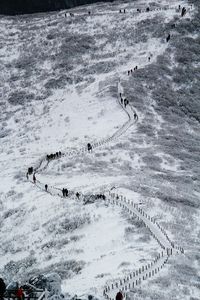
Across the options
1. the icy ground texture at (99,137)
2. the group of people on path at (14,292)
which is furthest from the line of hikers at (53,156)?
the group of people on path at (14,292)

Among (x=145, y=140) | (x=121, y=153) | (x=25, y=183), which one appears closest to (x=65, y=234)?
(x=25, y=183)

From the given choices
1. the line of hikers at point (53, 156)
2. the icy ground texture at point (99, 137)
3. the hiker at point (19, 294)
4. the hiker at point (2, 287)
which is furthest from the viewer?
the line of hikers at point (53, 156)

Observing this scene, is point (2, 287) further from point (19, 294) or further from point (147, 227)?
point (147, 227)

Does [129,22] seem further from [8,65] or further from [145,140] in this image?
[145,140]

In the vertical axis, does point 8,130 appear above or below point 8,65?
below

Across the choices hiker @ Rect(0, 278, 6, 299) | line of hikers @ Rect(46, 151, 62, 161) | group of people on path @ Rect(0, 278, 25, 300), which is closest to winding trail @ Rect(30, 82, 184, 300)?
line of hikers @ Rect(46, 151, 62, 161)

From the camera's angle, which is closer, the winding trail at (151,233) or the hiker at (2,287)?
the hiker at (2,287)

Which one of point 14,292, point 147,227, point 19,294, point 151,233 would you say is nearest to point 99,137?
point 147,227

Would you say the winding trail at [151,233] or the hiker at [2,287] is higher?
the hiker at [2,287]

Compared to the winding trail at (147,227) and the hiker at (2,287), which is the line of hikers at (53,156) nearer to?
the winding trail at (147,227)
